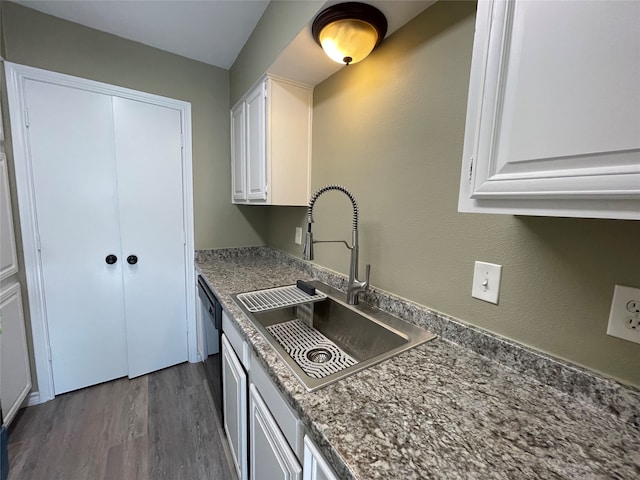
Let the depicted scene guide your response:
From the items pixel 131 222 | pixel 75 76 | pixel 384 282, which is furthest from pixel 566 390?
pixel 75 76

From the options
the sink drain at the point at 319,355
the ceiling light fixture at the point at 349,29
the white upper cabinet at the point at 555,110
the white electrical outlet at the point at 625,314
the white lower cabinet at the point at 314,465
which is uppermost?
the ceiling light fixture at the point at 349,29

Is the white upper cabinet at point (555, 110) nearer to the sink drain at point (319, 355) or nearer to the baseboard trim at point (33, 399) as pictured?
the sink drain at point (319, 355)

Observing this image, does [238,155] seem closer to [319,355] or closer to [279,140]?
[279,140]

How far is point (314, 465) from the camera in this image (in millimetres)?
591

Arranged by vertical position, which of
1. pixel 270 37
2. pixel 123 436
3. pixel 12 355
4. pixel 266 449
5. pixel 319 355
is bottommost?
pixel 123 436

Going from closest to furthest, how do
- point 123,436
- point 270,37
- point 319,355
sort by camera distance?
point 319,355 → point 270,37 → point 123,436

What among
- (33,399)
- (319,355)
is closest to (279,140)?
(319,355)

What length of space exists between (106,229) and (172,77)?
1.24 m

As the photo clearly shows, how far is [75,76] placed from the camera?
1680mm

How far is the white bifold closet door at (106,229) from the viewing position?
1.68 m

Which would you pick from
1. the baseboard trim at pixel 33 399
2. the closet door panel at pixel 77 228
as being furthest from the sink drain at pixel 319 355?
the baseboard trim at pixel 33 399

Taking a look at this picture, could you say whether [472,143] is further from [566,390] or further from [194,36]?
[194,36]

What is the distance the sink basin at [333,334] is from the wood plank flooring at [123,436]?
815mm

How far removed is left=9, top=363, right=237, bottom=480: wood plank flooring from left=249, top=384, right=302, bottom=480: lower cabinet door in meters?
0.57
